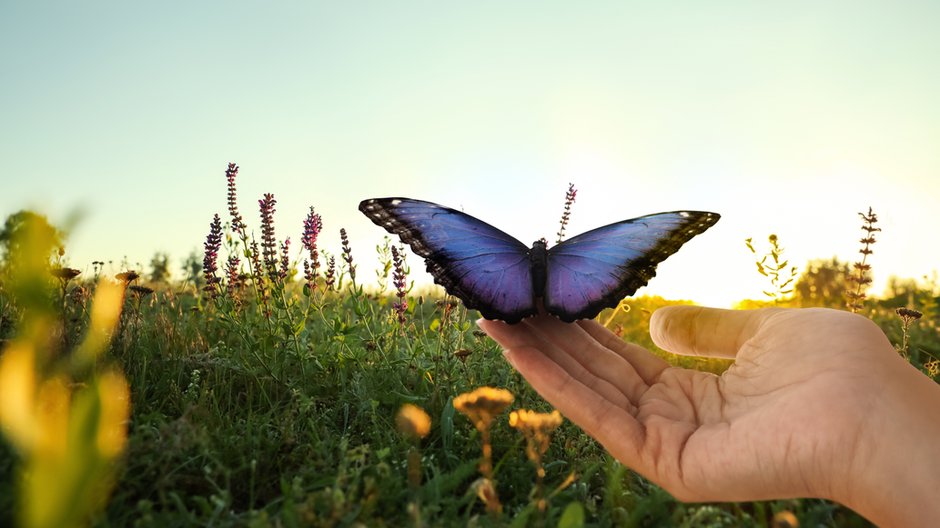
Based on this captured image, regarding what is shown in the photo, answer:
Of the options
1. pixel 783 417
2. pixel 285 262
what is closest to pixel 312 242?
pixel 285 262

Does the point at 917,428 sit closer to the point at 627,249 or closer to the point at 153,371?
the point at 627,249

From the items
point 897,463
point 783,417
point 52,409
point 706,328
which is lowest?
point 897,463

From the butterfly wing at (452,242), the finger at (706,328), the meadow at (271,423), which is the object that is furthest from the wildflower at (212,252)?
the finger at (706,328)

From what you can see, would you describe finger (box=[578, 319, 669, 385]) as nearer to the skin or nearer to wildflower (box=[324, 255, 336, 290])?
the skin

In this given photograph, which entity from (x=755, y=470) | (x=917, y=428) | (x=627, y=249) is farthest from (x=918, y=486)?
(x=627, y=249)

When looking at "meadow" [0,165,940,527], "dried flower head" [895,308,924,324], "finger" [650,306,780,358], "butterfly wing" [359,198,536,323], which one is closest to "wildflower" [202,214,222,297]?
"meadow" [0,165,940,527]

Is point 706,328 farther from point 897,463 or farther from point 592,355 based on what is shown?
point 897,463
